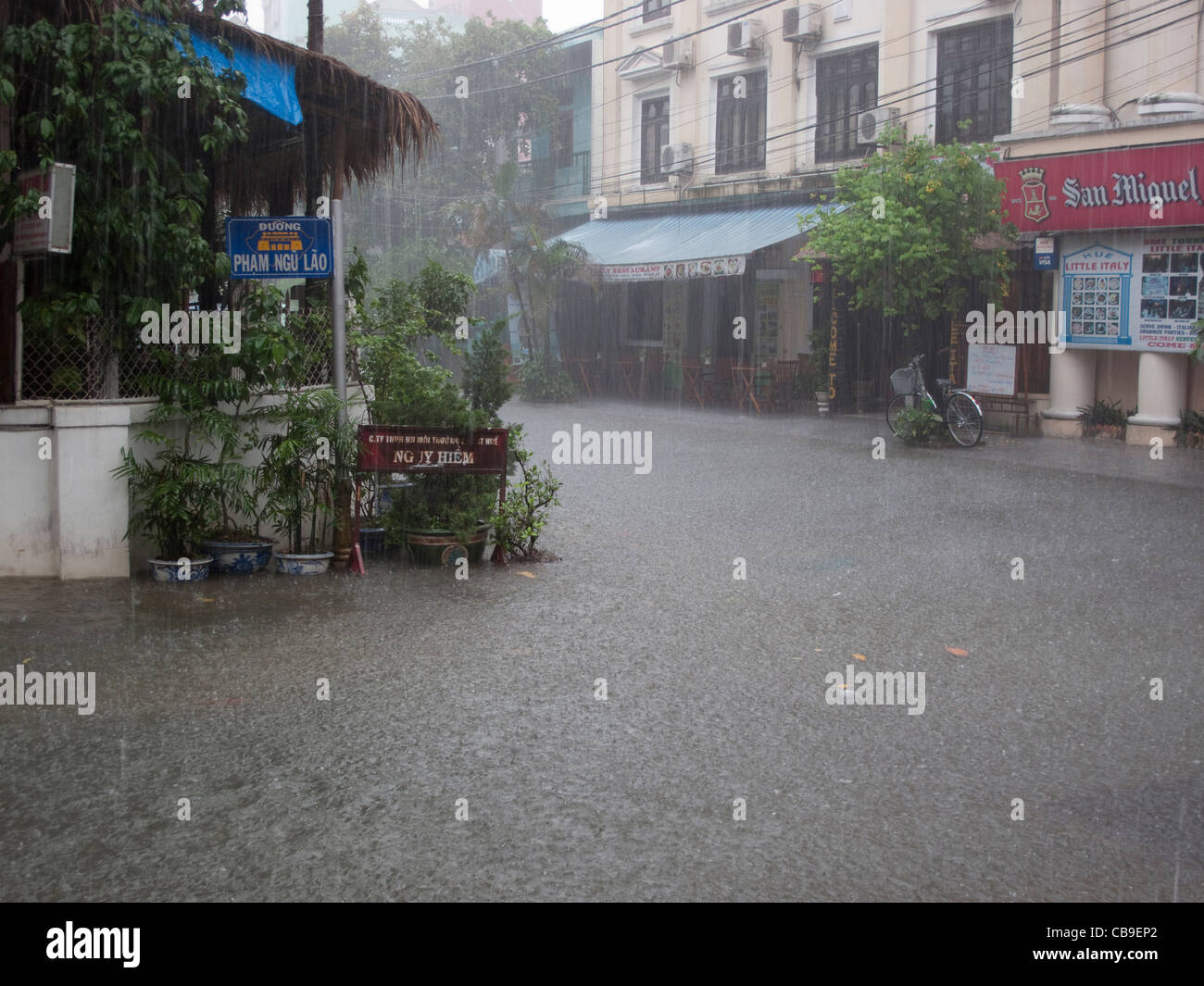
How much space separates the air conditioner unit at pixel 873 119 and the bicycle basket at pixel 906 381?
5.99 meters

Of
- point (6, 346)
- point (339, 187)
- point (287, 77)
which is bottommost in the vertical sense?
point (6, 346)

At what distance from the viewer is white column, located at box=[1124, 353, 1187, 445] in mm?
17109

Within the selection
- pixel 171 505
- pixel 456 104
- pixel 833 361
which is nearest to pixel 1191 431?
pixel 833 361

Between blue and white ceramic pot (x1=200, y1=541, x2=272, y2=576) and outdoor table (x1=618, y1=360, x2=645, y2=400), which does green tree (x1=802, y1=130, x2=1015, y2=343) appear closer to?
outdoor table (x1=618, y1=360, x2=645, y2=400)

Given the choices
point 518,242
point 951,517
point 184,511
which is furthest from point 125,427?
point 518,242

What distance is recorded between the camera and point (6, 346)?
837 cm

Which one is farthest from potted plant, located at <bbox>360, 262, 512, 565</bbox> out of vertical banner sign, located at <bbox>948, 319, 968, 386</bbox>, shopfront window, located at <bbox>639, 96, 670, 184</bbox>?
shopfront window, located at <bbox>639, 96, 670, 184</bbox>

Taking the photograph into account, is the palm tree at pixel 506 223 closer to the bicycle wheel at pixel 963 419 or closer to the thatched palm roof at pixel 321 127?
the bicycle wheel at pixel 963 419

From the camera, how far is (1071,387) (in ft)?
60.8

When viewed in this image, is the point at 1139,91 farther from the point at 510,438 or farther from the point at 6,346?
the point at 6,346

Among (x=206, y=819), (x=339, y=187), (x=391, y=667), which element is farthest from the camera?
(x=339, y=187)

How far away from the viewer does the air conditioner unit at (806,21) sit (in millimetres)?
23609

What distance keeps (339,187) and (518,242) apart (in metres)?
16.6

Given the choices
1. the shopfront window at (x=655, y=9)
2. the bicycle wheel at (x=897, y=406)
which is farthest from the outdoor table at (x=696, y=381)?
the shopfront window at (x=655, y=9)
